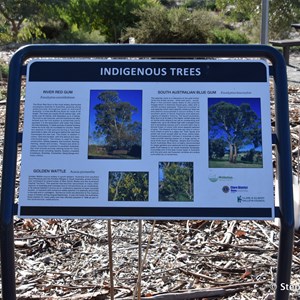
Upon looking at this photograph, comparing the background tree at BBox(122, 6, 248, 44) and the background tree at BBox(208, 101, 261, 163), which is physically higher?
the background tree at BBox(122, 6, 248, 44)

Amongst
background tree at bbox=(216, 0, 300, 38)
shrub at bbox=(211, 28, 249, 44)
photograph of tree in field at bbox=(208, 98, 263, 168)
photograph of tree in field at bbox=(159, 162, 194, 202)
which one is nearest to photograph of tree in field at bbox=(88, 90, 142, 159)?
photograph of tree in field at bbox=(159, 162, 194, 202)

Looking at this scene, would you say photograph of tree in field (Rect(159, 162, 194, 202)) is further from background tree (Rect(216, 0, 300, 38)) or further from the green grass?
background tree (Rect(216, 0, 300, 38))

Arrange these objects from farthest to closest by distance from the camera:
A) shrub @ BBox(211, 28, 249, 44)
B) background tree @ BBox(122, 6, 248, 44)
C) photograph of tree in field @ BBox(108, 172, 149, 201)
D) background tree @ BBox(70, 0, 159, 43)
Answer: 1. background tree @ BBox(70, 0, 159, 43)
2. shrub @ BBox(211, 28, 249, 44)
3. background tree @ BBox(122, 6, 248, 44)
4. photograph of tree in field @ BBox(108, 172, 149, 201)

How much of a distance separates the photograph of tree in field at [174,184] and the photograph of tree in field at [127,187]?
0.07 meters

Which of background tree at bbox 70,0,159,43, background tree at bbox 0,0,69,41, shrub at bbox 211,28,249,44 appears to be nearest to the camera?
background tree at bbox 0,0,69,41

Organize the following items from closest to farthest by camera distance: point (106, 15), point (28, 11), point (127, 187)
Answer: point (127, 187) → point (28, 11) → point (106, 15)

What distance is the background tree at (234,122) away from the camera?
3.01 m

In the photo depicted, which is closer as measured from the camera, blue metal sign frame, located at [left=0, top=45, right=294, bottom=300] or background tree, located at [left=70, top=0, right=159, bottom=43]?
blue metal sign frame, located at [left=0, top=45, right=294, bottom=300]

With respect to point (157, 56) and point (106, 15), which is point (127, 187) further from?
point (106, 15)

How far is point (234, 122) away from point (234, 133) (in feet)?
0.16

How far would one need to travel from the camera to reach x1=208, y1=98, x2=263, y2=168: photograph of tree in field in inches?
117

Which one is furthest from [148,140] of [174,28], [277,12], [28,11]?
[277,12]

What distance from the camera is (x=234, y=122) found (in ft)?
9.95

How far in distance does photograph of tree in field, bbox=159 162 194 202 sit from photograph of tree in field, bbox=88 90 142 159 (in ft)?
0.56
